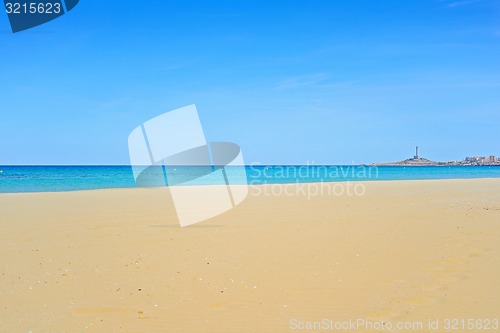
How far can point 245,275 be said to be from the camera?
6680 millimetres

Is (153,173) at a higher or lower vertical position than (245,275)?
lower

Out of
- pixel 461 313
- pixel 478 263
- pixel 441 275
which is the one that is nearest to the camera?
pixel 461 313

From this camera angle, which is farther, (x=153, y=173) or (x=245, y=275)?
(x=153, y=173)

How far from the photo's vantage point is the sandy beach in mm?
5016

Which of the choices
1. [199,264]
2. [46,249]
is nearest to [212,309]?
[199,264]

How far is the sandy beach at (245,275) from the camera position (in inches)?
197

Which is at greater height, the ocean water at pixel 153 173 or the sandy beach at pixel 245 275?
the sandy beach at pixel 245 275

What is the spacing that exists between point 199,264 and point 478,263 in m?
4.35

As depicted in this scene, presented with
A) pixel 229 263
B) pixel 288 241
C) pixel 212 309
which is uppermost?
pixel 212 309

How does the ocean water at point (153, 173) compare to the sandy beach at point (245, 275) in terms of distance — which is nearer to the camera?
the sandy beach at point (245, 275)

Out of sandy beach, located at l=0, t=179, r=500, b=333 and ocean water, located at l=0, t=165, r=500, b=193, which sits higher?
sandy beach, located at l=0, t=179, r=500, b=333

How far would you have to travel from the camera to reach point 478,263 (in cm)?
710

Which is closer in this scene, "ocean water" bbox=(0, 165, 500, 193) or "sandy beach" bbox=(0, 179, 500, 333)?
"sandy beach" bbox=(0, 179, 500, 333)

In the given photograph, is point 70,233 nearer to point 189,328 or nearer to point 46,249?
point 46,249
